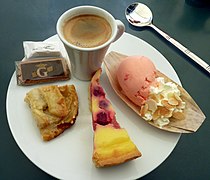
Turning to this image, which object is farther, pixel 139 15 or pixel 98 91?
pixel 139 15

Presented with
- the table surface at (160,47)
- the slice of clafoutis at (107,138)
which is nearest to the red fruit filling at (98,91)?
the slice of clafoutis at (107,138)

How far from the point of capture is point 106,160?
62 centimetres

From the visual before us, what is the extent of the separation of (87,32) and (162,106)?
8.7 inches

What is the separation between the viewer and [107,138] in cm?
64

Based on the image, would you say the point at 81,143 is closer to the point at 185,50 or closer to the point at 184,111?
the point at 184,111

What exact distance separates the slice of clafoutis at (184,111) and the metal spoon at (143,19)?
18cm

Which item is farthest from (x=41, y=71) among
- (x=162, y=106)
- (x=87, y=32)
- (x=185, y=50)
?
(x=185, y=50)

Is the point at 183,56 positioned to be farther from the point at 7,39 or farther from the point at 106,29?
the point at 7,39

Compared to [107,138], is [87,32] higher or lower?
higher

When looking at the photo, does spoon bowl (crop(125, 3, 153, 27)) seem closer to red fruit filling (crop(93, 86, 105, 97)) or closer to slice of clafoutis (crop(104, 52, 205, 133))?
slice of clafoutis (crop(104, 52, 205, 133))

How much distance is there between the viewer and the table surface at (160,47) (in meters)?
0.75

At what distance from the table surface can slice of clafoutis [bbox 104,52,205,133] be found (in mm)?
105

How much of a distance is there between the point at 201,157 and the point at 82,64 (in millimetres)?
343

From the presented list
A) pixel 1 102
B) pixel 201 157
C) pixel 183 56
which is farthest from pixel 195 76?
pixel 1 102
